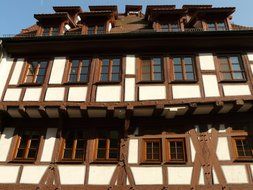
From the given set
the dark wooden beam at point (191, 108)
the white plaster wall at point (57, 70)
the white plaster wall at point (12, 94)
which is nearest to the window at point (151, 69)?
the dark wooden beam at point (191, 108)

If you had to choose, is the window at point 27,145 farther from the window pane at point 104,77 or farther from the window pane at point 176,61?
the window pane at point 176,61

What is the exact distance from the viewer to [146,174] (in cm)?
952

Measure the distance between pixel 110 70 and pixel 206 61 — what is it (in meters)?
3.85

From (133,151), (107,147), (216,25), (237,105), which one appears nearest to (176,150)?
(133,151)

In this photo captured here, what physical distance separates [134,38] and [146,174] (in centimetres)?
558

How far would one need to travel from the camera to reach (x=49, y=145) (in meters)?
10.3

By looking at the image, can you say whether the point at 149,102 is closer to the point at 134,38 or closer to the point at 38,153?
the point at 134,38

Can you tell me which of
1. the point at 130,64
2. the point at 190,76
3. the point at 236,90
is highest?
the point at 130,64

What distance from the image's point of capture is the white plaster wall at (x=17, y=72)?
1163 cm

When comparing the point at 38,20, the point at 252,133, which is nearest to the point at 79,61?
the point at 38,20

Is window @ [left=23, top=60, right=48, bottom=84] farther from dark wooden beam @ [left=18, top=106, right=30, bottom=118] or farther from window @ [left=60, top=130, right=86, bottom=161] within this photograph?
window @ [left=60, top=130, right=86, bottom=161]

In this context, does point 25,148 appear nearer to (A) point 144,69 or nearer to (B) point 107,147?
(B) point 107,147

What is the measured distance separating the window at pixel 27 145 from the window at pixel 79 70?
248 cm

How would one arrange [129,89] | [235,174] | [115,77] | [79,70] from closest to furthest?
[235,174], [129,89], [115,77], [79,70]
